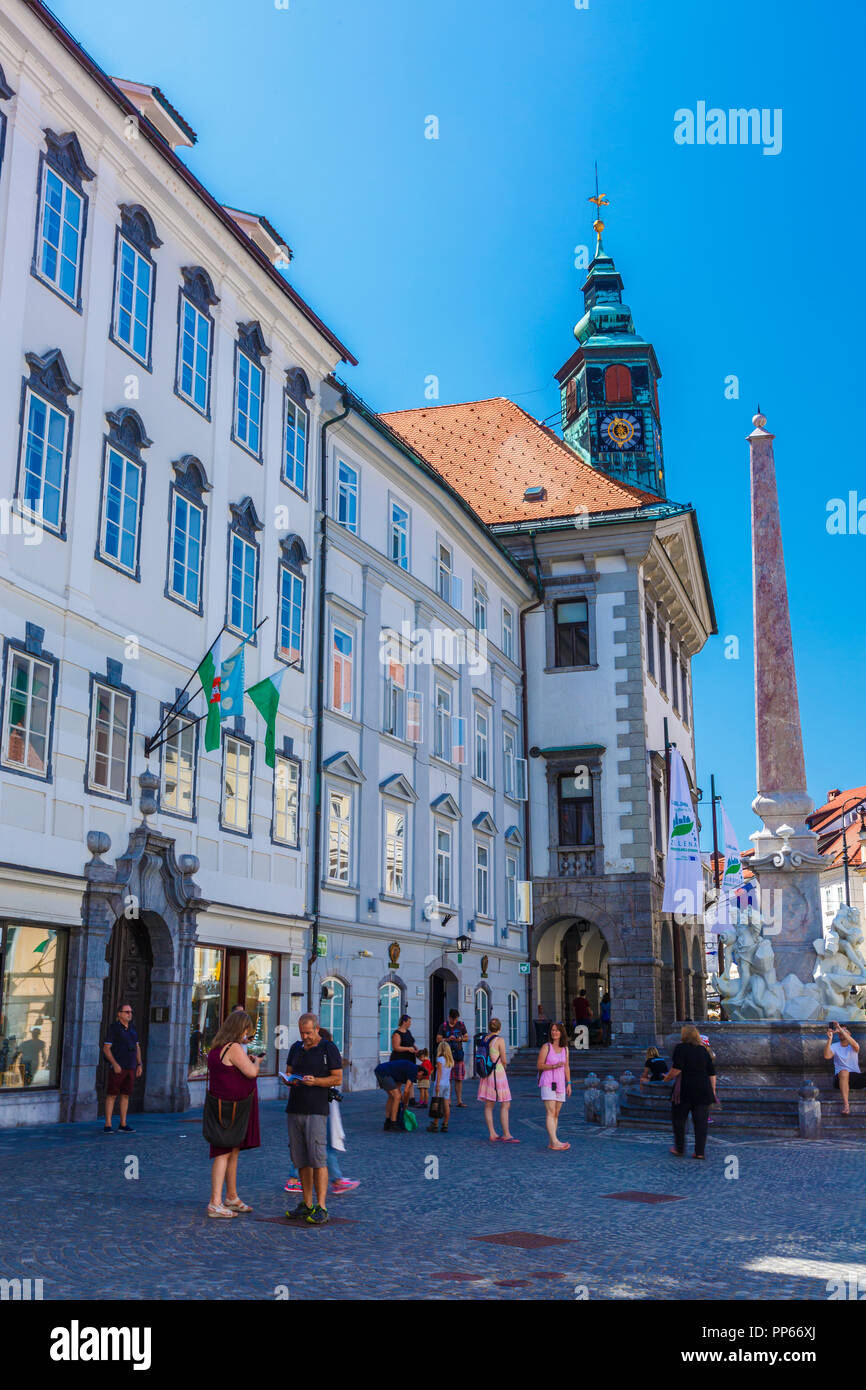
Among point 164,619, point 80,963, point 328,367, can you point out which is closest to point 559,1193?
point 80,963

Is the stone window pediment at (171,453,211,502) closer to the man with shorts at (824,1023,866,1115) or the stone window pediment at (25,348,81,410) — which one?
the stone window pediment at (25,348,81,410)

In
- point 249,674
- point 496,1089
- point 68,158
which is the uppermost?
point 68,158

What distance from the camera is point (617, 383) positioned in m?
53.8

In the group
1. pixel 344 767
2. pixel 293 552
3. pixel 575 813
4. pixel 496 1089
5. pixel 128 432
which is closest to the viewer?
pixel 496 1089

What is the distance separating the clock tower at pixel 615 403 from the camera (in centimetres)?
5231

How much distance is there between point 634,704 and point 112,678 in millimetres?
24139

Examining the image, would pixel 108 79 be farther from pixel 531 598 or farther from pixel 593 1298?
pixel 531 598

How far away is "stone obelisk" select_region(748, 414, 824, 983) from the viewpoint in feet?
75.0

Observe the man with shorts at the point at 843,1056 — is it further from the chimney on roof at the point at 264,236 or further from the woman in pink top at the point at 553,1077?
the chimney on roof at the point at 264,236

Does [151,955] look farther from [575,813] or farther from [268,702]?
A: [575,813]

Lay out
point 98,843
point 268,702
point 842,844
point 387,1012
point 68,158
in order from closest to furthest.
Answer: point 98,843, point 68,158, point 268,702, point 387,1012, point 842,844

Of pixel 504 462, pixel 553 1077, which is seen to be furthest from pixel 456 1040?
pixel 504 462

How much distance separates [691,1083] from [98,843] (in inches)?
354

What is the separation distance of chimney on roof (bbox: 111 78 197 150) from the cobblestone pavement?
55.1 feet
